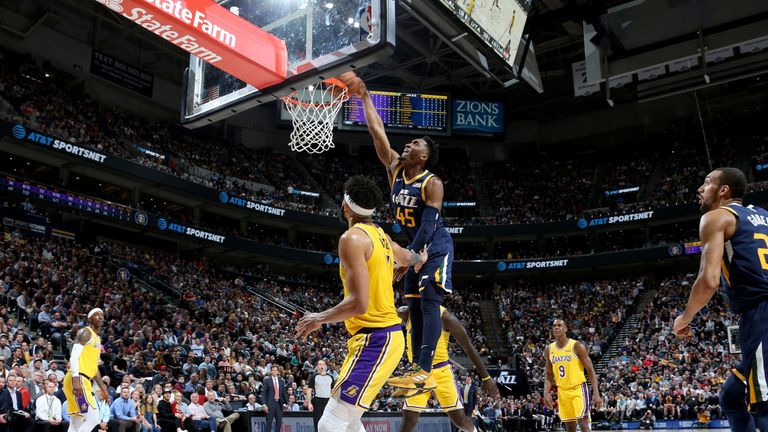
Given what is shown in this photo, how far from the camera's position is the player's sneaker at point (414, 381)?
602cm

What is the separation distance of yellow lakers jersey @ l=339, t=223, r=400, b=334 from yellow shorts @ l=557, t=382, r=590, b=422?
5433 mm

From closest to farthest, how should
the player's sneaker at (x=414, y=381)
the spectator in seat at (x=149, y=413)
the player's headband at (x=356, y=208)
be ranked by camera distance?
the player's headband at (x=356, y=208)
the player's sneaker at (x=414, y=381)
the spectator in seat at (x=149, y=413)

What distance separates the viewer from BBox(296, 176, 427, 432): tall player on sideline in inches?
183

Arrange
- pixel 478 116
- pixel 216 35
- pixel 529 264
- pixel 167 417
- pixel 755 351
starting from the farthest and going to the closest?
pixel 529 264 < pixel 478 116 < pixel 167 417 < pixel 216 35 < pixel 755 351

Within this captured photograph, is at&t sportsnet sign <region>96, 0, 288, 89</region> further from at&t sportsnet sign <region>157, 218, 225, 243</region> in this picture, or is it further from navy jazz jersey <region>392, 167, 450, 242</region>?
at&t sportsnet sign <region>157, 218, 225, 243</region>

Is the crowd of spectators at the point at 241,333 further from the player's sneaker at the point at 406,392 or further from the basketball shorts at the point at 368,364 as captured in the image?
the basketball shorts at the point at 368,364

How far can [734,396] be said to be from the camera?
4.69 m

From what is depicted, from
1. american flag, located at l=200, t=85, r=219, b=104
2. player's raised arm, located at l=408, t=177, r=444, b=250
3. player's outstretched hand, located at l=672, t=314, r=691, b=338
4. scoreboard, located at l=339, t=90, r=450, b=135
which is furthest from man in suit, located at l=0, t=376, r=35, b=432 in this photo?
scoreboard, located at l=339, t=90, r=450, b=135

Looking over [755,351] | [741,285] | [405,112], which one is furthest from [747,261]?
[405,112]

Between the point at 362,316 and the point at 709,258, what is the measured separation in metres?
2.41

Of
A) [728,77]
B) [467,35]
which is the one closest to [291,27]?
[467,35]

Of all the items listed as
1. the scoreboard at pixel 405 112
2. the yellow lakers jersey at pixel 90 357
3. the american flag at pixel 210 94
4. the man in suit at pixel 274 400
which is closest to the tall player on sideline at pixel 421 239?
the american flag at pixel 210 94

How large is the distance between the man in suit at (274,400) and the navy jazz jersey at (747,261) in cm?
1085

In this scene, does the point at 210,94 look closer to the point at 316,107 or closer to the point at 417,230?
the point at 316,107
